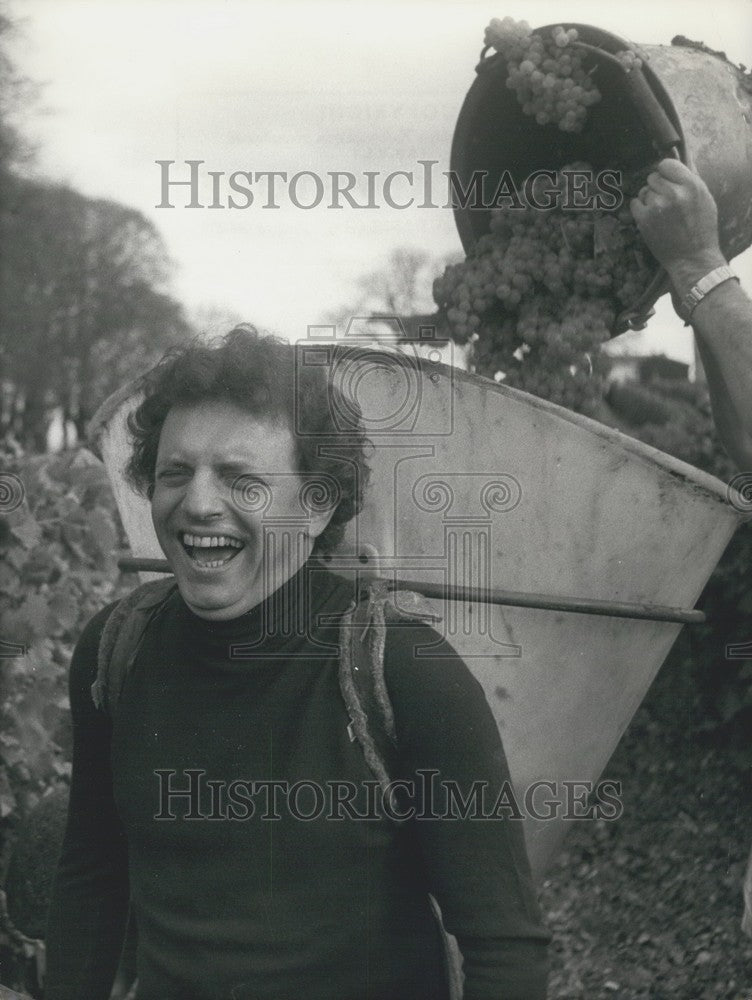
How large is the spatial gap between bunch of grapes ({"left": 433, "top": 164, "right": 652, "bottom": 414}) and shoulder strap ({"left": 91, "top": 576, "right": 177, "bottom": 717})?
64 centimetres

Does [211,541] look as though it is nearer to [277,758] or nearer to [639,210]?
[277,758]

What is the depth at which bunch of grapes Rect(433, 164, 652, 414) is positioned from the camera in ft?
5.35

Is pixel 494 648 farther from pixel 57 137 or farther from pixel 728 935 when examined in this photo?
pixel 57 137

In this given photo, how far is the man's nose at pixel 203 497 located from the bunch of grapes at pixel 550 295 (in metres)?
0.56

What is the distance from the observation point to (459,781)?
117 cm

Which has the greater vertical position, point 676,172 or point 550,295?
point 676,172

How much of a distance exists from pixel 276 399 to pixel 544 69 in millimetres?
736

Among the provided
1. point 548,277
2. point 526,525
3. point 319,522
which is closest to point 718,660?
point 526,525

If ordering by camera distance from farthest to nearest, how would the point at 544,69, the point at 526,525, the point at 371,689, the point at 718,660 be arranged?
1. the point at 718,660
2. the point at 544,69
3. the point at 526,525
4. the point at 371,689

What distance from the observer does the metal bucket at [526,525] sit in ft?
4.77

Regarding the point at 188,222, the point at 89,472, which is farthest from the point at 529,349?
the point at 89,472

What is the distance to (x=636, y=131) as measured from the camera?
5.49 ft

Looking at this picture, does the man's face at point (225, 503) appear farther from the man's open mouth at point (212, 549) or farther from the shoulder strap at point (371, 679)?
the shoulder strap at point (371, 679)

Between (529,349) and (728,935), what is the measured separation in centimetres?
101
